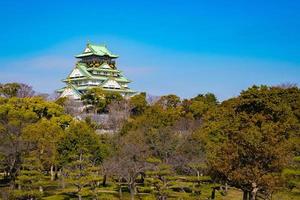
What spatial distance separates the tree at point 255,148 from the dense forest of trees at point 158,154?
4 cm

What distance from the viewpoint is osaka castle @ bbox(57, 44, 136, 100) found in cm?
5749

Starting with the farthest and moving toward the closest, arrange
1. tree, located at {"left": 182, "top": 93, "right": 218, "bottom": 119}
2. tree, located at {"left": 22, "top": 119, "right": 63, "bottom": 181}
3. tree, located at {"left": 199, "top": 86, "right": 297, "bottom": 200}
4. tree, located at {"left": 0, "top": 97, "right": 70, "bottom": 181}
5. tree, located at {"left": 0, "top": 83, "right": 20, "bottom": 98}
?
tree, located at {"left": 0, "top": 83, "right": 20, "bottom": 98} → tree, located at {"left": 182, "top": 93, "right": 218, "bottom": 119} → tree, located at {"left": 22, "top": 119, "right": 63, "bottom": 181} → tree, located at {"left": 0, "top": 97, "right": 70, "bottom": 181} → tree, located at {"left": 199, "top": 86, "right": 297, "bottom": 200}

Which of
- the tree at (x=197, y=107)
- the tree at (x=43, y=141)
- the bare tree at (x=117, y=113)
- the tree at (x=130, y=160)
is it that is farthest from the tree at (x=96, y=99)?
the tree at (x=43, y=141)

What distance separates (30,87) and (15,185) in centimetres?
2732

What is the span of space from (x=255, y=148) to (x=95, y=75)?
43628 mm

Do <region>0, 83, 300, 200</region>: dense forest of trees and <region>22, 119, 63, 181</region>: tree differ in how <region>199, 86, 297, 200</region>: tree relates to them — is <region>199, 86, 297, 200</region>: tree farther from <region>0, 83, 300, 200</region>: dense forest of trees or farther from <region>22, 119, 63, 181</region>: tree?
<region>22, 119, 63, 181</region>: tree

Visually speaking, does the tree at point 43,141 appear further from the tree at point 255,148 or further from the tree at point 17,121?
the tree at point 255,148

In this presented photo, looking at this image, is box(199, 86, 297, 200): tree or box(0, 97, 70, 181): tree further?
box(0, 97, 70, 181): tree

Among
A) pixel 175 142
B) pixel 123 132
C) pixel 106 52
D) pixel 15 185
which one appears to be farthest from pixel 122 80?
pixel 15 185

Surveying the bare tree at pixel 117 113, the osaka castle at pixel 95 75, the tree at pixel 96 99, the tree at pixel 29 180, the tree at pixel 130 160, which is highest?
the osaka castle at pixel 95 75

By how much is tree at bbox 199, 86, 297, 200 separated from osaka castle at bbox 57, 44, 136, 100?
117ft

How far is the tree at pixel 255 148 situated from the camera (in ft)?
63.5

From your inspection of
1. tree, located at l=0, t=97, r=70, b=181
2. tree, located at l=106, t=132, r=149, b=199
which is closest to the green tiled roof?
tree, located at l=0, t=97, r=70, b=181

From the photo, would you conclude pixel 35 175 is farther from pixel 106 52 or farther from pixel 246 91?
pixel 106 52
